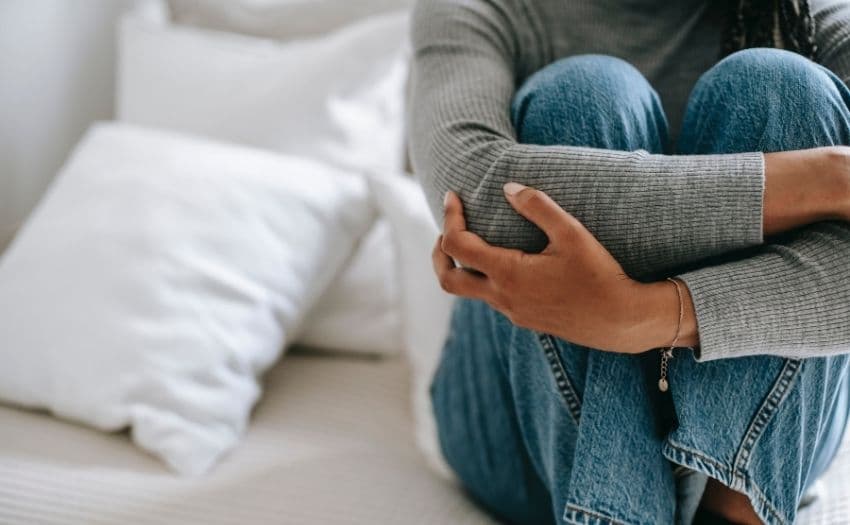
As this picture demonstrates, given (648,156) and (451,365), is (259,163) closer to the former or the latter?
(451,365)

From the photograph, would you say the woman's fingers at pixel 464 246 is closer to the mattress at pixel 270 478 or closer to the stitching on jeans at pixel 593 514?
the stitching on jeans at pixel 593 514

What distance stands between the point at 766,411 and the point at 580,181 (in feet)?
0.82

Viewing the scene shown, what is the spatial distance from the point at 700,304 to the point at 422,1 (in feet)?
1.55

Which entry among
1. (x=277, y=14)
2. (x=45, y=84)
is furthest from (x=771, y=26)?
(x=45, y=84)

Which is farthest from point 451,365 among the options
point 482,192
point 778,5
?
point 778,5

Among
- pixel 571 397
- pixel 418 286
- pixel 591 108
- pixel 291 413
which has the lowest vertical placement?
pixel 291 413

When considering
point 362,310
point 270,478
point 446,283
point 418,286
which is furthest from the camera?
point 362,310

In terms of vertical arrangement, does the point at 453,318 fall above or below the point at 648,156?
below

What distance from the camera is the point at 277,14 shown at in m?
1.45

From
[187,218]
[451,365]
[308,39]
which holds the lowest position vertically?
[451,365]

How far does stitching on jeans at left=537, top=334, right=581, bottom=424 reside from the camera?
2.58ft

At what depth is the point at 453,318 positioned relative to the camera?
1.04m

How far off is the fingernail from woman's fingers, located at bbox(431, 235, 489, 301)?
0.08m

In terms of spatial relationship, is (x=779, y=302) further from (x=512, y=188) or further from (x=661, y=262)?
(x=512, y=188)
